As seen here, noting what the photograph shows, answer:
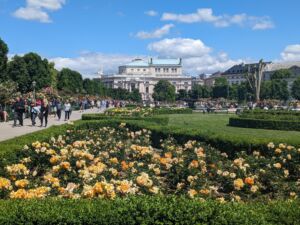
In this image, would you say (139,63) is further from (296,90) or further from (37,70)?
(37,70)

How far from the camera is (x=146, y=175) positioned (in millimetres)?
7293

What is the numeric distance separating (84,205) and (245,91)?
106583mm

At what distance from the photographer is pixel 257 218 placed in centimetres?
528

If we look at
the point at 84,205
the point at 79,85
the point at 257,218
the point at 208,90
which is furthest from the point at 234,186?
the point at 208,90

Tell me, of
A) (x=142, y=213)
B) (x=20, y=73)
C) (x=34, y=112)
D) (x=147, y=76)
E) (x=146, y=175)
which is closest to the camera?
(x=142, y=213)

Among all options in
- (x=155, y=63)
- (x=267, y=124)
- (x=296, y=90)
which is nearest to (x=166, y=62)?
(x=155, y=63)

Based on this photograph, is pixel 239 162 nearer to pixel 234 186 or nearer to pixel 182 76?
pixel 234 186

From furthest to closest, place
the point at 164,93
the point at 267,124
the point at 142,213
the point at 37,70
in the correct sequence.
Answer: the point at 164,93
the point at 37,70
the point at 267,124
the point at 142,213

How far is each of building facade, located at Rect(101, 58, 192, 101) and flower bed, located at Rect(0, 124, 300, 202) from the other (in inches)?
6036

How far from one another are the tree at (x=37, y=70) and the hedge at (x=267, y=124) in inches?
1667

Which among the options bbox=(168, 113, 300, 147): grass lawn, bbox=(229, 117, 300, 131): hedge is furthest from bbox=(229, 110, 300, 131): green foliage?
bbox=(168, 113, 300, 147): grass lawn

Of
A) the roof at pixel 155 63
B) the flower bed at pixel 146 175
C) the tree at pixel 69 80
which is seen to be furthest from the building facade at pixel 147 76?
the flower bed at pixel 146 175

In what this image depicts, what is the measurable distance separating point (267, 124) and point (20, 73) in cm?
4561

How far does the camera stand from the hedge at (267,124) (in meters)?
26.2
